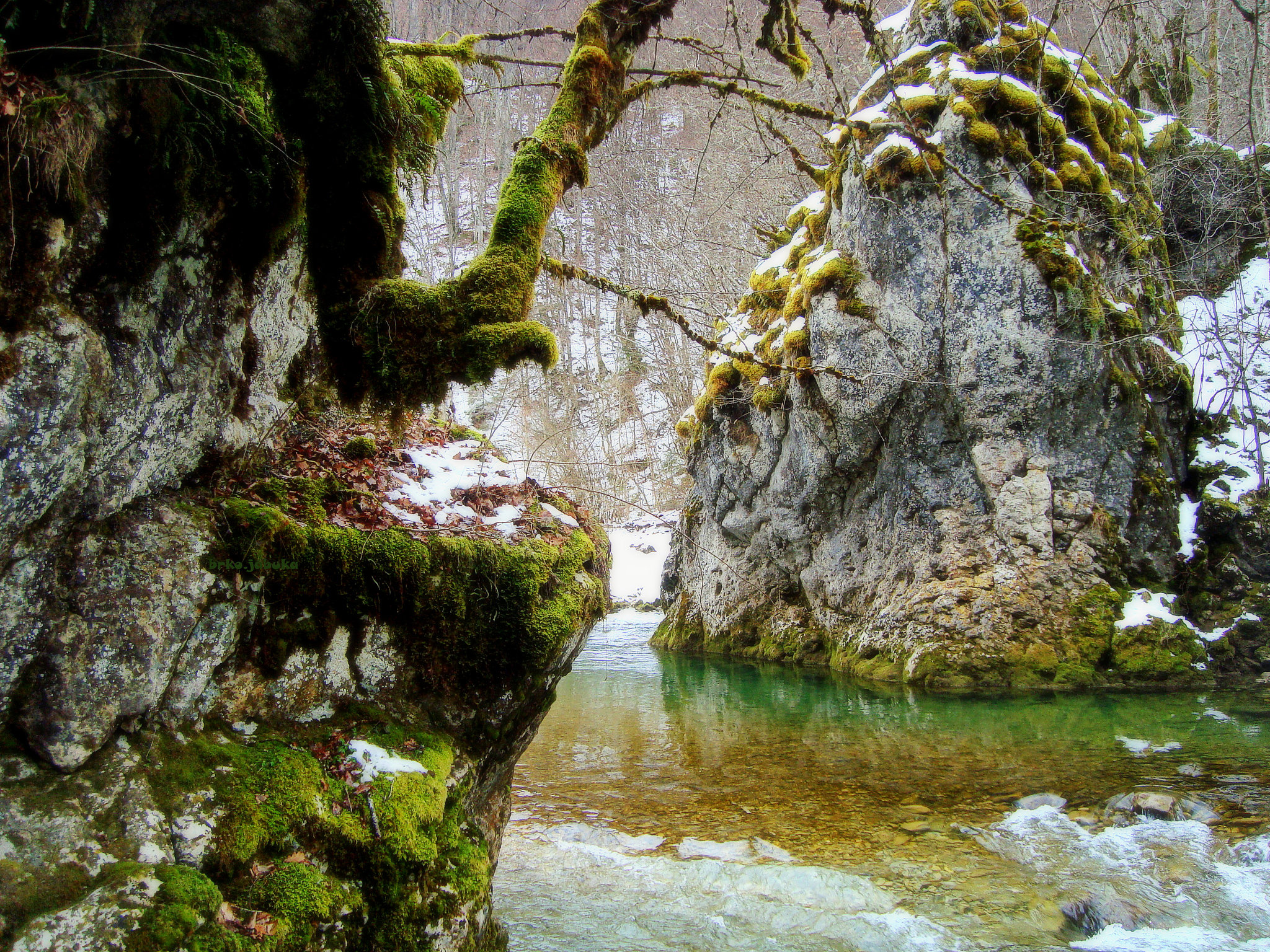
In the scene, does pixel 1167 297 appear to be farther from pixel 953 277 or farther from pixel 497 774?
pixel 497 774

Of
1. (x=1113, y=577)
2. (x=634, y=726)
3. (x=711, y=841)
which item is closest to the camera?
(x=711, y=841)

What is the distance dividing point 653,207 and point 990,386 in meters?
14.9

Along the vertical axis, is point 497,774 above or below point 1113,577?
below

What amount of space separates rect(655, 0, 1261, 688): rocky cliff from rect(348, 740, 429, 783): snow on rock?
21.2 feet

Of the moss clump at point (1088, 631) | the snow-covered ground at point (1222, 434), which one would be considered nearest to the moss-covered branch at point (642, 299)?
the moss clump at point (1088, 631)

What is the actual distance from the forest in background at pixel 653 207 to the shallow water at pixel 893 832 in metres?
7.97

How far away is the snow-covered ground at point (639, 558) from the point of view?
20.5 meters

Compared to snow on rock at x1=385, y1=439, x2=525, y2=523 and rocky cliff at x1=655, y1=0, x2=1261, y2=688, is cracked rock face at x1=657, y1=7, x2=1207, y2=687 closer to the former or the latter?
rocky cliff at x1=655, y1=0, x2=1261, y2=688

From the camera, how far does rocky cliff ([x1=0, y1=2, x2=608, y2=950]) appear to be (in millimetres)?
2219

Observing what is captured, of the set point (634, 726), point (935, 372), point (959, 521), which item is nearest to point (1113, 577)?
point (959, 521)

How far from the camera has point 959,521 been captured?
10023 millimetres

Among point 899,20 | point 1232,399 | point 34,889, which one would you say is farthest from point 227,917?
point 899,20

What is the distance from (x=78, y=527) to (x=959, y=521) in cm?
1004

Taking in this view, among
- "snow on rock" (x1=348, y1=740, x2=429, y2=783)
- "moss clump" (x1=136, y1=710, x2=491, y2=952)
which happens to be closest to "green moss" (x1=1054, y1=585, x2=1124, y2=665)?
"moss clump" (x1=136, y1=710, x2=491, y2=952)
